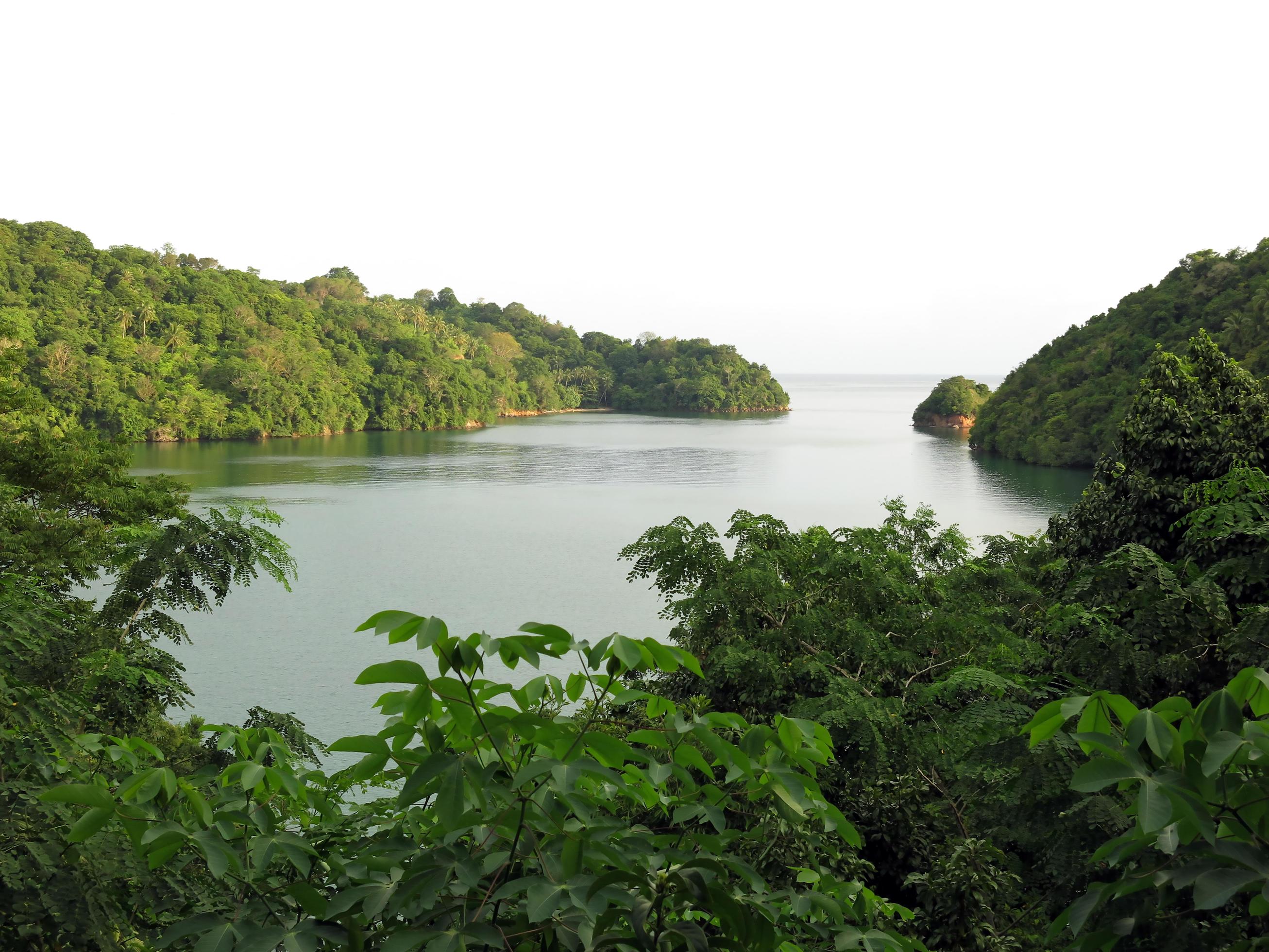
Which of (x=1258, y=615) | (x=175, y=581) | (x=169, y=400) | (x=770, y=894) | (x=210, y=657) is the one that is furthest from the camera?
(x=169, y=400)

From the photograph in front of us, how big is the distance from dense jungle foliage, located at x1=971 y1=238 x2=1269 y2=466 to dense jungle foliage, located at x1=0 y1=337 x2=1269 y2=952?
94.4 feet

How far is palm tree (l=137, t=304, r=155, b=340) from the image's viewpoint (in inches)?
2132

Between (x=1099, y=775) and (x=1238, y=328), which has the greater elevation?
(x=1238, y=328)

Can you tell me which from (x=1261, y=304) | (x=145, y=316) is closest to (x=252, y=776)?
(x=1261, y=304)

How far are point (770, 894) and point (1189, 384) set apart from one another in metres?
8.27

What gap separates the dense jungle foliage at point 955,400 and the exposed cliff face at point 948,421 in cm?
4

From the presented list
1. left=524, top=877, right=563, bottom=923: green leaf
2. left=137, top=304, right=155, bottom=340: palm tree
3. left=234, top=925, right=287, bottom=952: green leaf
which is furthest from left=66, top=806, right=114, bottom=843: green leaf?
left=137, top=304, right=155, bottom=340: palm tree

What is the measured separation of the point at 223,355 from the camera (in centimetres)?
5650

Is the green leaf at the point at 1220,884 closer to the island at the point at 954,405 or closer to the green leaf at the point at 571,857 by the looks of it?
the green leaf at the point at 571,857

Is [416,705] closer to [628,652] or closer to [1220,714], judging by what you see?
[628,652]

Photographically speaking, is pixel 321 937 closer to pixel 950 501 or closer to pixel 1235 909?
pixel 1235 909

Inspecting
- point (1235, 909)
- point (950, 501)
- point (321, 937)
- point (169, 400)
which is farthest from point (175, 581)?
point (169, 400)

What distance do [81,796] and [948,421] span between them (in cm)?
7015

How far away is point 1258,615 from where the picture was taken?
388 centimetres
